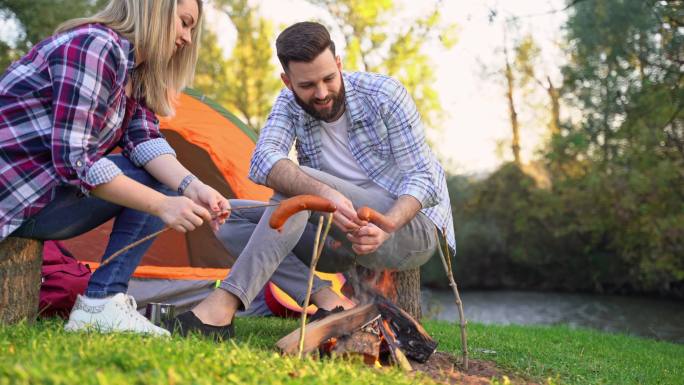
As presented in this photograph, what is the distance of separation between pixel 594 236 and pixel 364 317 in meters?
12.6

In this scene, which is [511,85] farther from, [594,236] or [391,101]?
[391,101]

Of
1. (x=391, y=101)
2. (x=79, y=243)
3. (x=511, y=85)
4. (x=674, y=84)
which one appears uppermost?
(x=511, y=85)

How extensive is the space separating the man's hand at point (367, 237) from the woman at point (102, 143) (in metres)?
0.54

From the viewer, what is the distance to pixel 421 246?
3.50 metres

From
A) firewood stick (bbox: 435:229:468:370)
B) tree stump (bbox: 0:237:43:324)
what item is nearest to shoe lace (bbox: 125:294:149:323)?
tree stump (bbox: 0:237:43:324)

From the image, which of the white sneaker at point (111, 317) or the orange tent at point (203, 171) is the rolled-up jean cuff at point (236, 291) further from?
the orange tent at point (203, 171)

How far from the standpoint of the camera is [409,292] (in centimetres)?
416

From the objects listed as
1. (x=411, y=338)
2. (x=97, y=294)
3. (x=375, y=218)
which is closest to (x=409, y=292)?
(x=411, y=338)

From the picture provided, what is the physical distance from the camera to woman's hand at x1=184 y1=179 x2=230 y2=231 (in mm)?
2783

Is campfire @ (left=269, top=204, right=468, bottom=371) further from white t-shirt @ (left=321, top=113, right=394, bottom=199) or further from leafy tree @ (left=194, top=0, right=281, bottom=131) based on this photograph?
leafy tree @ (left=194, top=0, right=281, bottom=131)

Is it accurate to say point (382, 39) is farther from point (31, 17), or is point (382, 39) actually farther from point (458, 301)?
point (458, 301)

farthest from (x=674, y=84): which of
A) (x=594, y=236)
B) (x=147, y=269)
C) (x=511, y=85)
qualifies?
(x=511, y=85)

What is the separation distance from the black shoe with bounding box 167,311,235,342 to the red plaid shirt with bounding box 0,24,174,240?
64 cm

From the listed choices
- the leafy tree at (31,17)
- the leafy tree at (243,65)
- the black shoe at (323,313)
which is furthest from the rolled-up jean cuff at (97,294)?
the leafy tree at (243,65)
